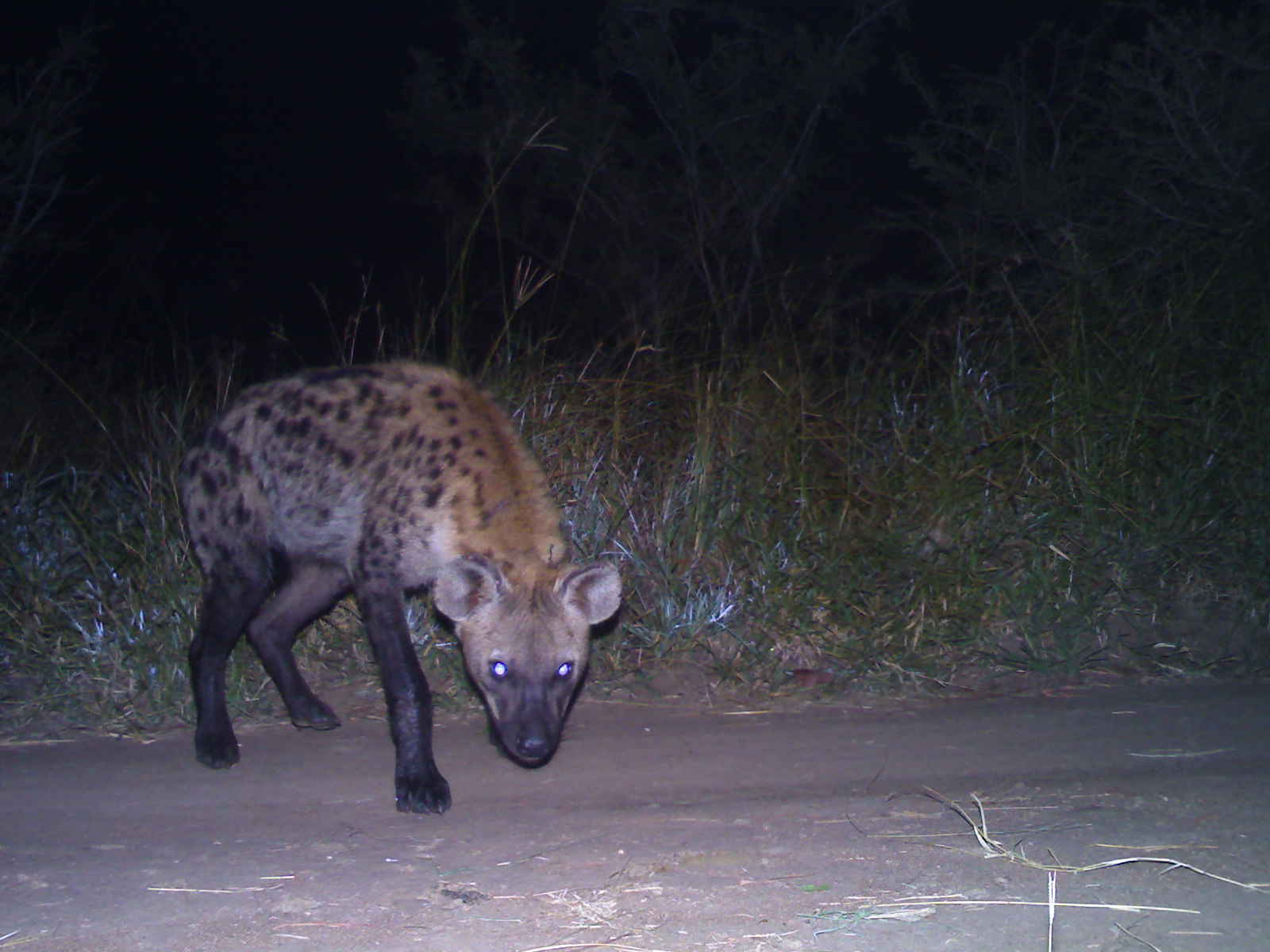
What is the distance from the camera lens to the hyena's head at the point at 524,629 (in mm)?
4035

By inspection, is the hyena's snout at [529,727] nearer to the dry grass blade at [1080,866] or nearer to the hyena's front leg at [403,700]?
the hyena's front leg at [403,700]

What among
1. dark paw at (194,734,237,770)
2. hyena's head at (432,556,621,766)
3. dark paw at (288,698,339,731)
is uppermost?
hyena's head at (432,556,621,766)

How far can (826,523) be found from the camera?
562 cm

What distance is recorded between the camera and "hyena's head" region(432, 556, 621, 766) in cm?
404

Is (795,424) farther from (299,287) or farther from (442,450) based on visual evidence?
(299,287)

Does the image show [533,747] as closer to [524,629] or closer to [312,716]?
[524,629]

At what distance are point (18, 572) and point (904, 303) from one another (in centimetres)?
910

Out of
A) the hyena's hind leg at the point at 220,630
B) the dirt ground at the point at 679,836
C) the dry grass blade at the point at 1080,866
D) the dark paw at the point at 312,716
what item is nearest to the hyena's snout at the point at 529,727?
the dirt ground at the point at 679,836

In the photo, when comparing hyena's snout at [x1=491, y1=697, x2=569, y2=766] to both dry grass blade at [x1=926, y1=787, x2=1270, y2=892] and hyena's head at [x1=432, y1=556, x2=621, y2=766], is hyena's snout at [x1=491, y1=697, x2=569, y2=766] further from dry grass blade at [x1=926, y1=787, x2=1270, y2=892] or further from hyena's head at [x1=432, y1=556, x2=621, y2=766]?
dry grass blade at [x1=926, y1=787, x2=1270, y2=892]

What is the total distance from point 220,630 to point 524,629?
1.14 metres

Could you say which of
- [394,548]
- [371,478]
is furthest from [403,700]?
[371,478]

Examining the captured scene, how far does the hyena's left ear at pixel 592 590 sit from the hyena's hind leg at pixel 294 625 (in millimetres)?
1018

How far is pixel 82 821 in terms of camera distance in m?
3.66

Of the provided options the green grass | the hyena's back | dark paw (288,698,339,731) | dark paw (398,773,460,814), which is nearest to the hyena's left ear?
the hyena's back
